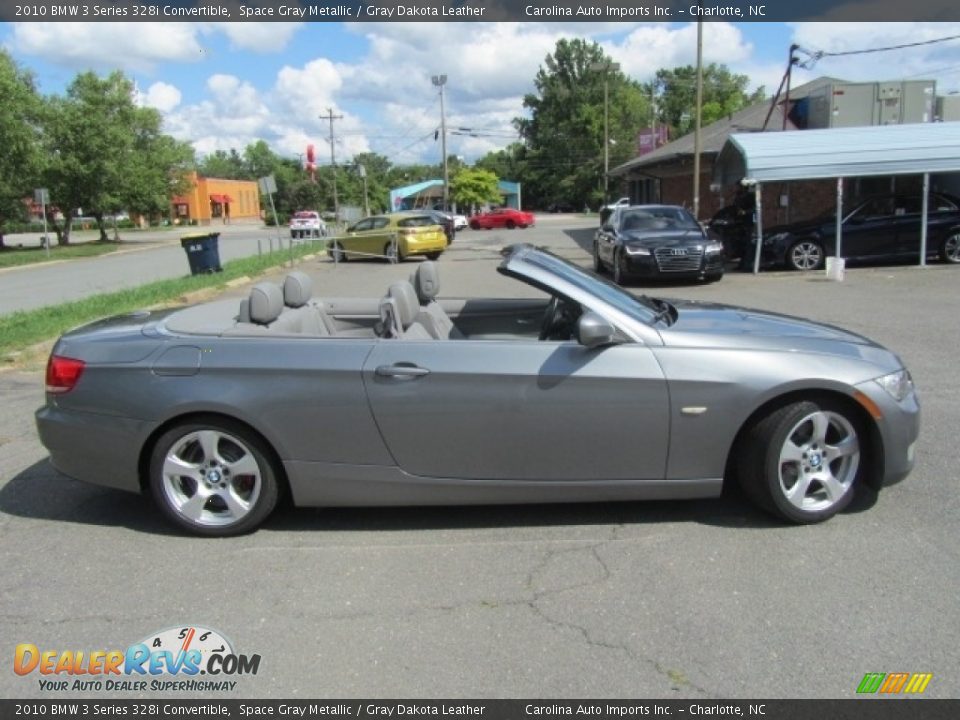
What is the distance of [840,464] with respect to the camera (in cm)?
399

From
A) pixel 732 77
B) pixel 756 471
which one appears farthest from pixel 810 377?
pixel 732 77

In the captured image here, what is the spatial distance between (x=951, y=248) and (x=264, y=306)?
17.4 m

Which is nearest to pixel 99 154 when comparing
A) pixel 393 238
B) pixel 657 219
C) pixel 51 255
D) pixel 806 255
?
pixel 51 255

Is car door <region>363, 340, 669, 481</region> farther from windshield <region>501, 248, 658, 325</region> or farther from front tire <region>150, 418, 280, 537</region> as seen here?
front tire <region>150, 418, 280, 537</region>

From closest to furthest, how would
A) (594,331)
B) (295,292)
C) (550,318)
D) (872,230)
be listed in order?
(594,331)
(550,318)
(295,292)
(872,230)

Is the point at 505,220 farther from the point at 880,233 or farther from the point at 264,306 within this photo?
the point at 264,306

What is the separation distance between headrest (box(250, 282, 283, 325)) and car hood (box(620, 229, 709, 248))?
1178 cm

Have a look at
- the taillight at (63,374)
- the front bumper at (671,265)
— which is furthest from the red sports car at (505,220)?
the taillight at (63,374)

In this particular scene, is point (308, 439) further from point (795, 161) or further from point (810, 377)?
point (795, 161)

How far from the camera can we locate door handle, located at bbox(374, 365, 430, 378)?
3.87 m

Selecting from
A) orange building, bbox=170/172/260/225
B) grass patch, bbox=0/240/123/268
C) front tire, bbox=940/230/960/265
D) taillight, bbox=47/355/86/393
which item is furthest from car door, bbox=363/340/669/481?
orange building, bbox=170/172/260/225

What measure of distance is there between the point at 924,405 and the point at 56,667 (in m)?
6.00

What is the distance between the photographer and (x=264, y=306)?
436 cm

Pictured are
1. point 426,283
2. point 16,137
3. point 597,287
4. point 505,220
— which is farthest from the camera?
point 505,220
